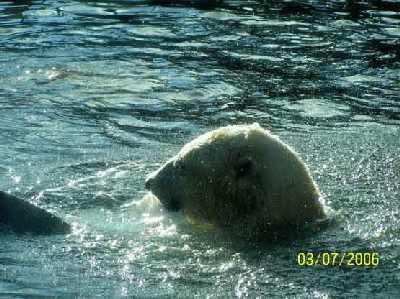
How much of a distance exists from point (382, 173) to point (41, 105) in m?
4.38

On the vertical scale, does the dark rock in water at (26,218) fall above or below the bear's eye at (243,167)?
below

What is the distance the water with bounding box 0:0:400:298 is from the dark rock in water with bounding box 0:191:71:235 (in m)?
0.10

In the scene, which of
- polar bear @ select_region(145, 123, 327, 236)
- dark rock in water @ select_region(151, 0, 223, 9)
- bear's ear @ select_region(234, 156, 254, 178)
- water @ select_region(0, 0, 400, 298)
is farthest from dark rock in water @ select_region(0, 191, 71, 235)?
dark rock in water @ select_region(151, 0, 223, 9)

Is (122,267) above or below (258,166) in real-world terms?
below

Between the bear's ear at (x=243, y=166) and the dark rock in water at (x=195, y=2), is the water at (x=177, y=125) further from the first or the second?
the bear's ear at (x=243, y=166)

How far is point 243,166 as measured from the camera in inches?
268

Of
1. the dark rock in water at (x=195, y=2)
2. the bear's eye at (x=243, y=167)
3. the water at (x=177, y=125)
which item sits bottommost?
the water at (x=177, y=125)

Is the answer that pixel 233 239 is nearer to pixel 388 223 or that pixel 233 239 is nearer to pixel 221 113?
→ pixel 388 223

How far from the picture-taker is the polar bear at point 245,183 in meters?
6.77

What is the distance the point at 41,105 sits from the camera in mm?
10859

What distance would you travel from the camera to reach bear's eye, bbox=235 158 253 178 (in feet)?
22.2

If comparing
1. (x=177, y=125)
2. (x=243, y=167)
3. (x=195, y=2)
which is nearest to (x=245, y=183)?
(x=243, y=167)

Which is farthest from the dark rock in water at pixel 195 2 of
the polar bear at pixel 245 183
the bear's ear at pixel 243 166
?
the bear's ear at pixel 243 166

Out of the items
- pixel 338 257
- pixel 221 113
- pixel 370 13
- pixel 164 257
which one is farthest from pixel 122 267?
pixel 370 13
